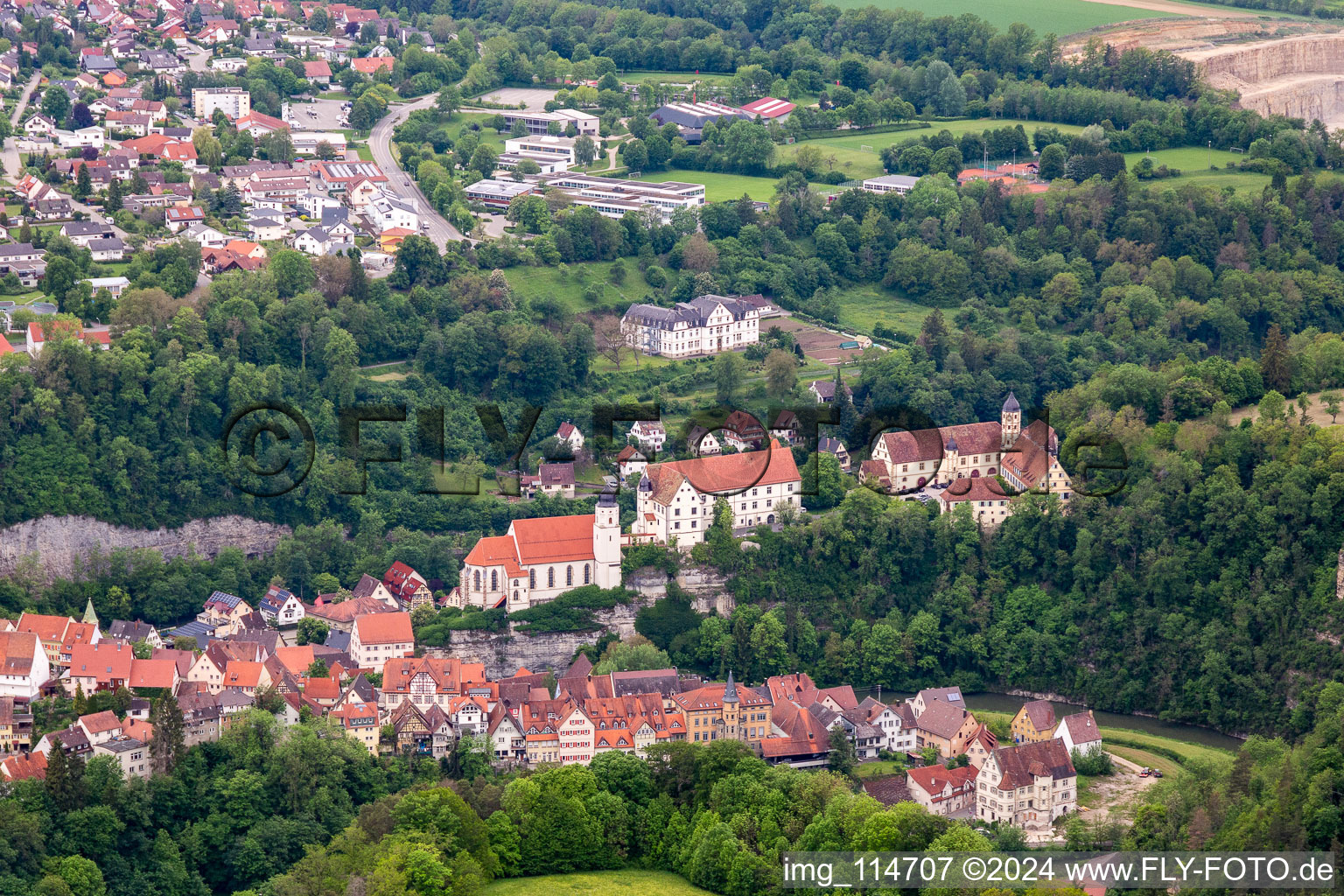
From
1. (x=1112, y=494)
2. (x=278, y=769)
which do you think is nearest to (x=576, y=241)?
(x=1112, y=494)

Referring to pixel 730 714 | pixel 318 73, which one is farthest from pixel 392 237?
pixel 730 714

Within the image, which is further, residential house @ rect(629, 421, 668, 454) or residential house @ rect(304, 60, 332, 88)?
residential house @ rect(304, 60, 332, 88)

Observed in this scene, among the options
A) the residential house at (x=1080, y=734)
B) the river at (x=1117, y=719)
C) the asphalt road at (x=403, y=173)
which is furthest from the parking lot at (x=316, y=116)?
the residential house at (x=1080, y=734)

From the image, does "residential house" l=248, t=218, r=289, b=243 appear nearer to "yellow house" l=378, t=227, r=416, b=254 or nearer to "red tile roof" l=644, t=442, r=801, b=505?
"yellow house" l=378, t=227, r=416, b=254

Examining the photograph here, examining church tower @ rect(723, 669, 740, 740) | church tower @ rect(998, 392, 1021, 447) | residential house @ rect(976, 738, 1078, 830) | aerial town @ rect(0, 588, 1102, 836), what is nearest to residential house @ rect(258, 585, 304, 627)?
aerial town @ rect(0, 588, 1102, 836)

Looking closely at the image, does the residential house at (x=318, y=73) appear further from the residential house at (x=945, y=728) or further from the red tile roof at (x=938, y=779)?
the red tile roof at (x=938, y=779)

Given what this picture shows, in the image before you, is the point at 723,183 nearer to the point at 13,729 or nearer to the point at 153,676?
the point at 153,676

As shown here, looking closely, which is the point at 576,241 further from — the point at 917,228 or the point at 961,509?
the point at 961,509
